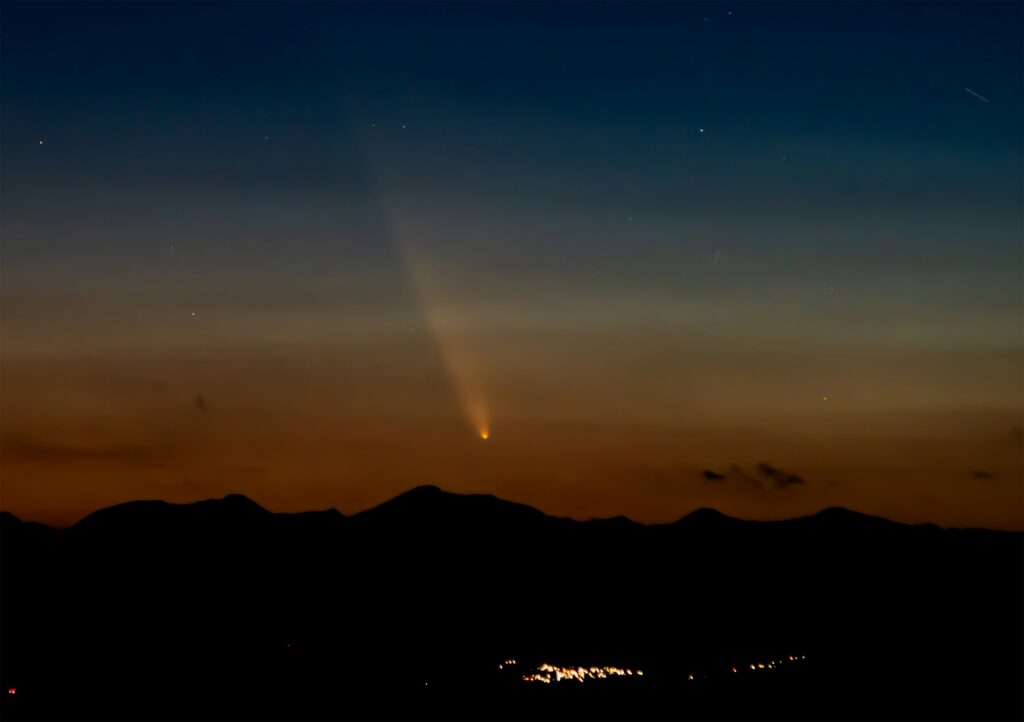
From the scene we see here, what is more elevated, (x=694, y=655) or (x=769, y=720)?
(x=694, y=655)

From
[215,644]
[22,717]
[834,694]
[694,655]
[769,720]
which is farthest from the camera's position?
[694,655]

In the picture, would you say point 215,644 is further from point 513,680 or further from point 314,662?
point 513,680

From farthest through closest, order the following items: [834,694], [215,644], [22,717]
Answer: [215,644] < [834,694] < [22,717]

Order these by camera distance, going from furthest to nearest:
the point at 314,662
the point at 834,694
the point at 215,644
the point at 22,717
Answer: the point at 215,644 → the point at 314,662 → the point at 834,694 → the point at 22,717

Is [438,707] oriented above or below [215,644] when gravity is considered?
below

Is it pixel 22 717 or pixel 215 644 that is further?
pixel 215 644

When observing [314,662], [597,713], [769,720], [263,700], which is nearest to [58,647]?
[314,662]

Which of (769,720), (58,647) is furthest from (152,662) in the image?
(769,720)

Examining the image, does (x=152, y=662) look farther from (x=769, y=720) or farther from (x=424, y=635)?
(x=769, y=720)

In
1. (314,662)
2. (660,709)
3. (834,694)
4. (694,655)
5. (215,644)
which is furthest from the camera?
(694,655)
